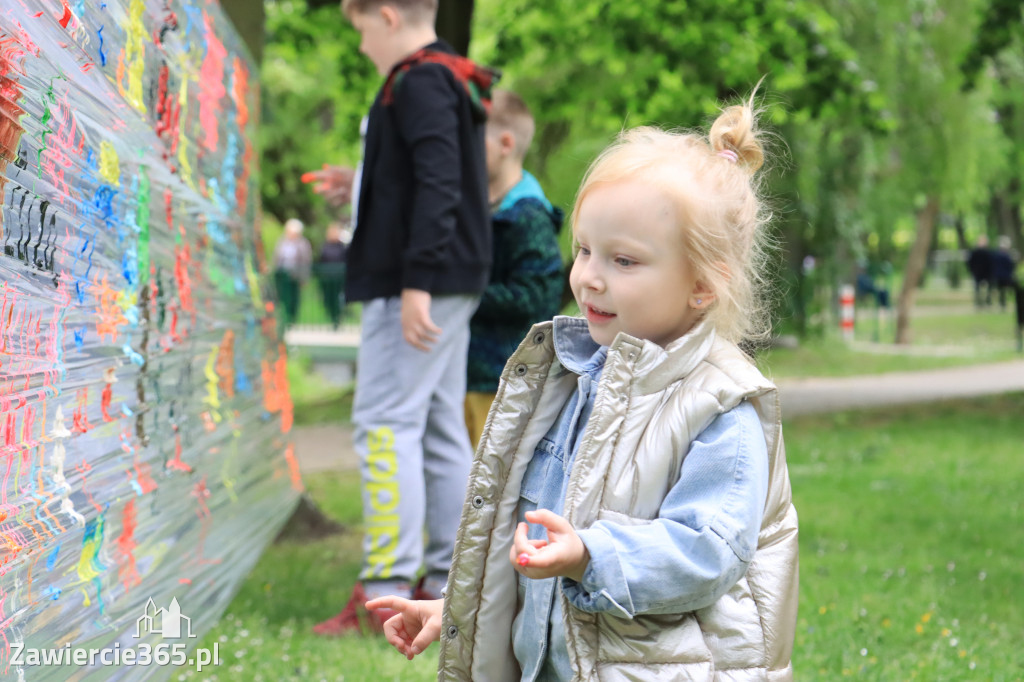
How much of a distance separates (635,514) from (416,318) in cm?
185

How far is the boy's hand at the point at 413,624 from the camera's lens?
2119mm

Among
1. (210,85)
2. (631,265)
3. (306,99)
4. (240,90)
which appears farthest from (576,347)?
(306,99)

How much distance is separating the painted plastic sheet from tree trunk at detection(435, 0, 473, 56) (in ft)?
9.81

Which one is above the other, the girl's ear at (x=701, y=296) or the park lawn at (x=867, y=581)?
the girl's ear at (x=701, y=296)

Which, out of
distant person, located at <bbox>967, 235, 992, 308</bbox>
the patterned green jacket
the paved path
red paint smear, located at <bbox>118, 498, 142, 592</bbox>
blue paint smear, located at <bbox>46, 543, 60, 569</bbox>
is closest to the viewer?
blue paint smear, located at <bbox>46, 543, 60, 569</bbox>

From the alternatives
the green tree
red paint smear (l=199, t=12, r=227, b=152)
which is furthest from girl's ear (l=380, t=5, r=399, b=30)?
the green tree

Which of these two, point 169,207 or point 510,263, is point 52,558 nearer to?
point 169,207

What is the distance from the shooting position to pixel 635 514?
73.4 inches

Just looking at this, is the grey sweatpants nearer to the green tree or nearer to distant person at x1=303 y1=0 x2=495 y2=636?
distant person at x1=303 y1=0 x2=495 y2=636

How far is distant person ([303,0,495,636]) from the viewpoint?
3.69 meters

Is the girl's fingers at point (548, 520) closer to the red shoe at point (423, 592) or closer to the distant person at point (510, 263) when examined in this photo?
the red shoe at point (423, 592)

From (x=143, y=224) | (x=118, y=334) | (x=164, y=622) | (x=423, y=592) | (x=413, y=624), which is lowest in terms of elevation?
(x=423, y=592)

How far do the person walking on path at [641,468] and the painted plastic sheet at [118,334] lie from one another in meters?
0.72

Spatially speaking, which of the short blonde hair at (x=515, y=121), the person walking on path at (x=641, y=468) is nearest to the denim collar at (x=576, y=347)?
the person walking on path at (x=641, y=468)
